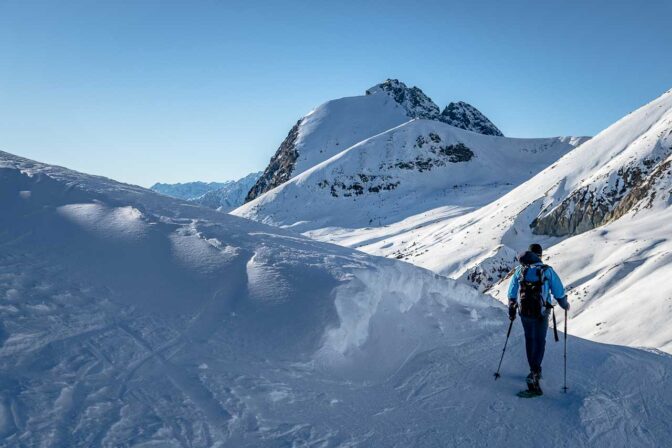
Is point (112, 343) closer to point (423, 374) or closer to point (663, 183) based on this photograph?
point (423, 374)

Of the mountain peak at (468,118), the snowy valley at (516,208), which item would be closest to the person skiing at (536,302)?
the snowy valley at (516,208)

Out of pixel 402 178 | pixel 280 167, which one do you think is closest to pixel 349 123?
pixel 280 167

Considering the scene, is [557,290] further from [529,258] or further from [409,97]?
A: [409,97]

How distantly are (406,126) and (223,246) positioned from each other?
71384 mm

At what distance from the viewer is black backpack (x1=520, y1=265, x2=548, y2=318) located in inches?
260

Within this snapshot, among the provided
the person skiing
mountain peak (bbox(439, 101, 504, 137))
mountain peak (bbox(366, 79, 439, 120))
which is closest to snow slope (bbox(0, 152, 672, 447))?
the person skiing

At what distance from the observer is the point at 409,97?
111 metres

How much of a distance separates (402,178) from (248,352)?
6308 cm

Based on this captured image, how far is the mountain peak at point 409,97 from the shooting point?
107 metres

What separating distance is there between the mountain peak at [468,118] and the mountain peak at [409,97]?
3.25m

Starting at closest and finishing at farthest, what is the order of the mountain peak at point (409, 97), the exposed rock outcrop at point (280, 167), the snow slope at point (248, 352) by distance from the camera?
the snow slope at point (248, 352), the exposed rock outcrop at point (280, 167), the mountain peak at point (409, 97)

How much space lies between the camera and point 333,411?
568cm

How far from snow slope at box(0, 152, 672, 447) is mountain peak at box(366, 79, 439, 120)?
99.4 meters

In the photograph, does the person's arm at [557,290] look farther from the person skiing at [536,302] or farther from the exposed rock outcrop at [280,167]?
the exposed rock outcrop at [280,167]
